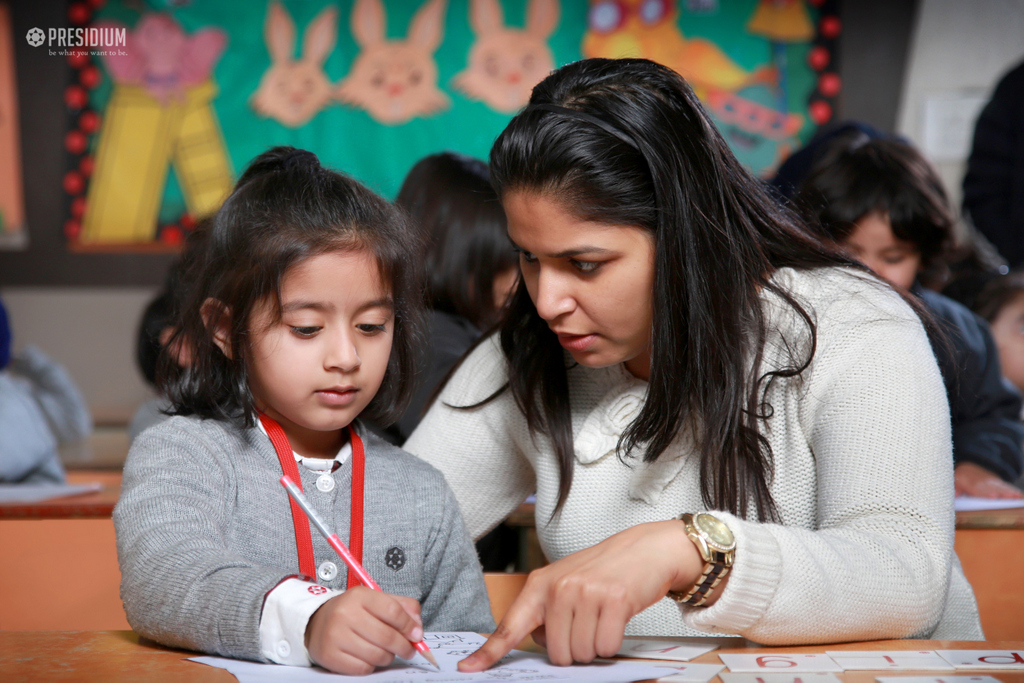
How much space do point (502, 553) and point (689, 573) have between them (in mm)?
1326

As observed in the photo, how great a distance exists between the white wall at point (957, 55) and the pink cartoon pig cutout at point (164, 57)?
8.85 feet

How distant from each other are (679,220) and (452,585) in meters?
0.48

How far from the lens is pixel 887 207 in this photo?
192 centimetres

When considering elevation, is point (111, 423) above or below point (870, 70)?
below

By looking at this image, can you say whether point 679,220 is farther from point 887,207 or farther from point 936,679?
point 887,207

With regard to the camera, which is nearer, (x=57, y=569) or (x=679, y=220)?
(x=679, y=220)

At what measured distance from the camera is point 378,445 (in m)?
1.11

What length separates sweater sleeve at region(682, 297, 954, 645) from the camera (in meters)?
0.79

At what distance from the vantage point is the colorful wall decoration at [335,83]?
3574 millimetres

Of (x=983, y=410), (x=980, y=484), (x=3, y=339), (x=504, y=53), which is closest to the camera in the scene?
(x=980, y=484)

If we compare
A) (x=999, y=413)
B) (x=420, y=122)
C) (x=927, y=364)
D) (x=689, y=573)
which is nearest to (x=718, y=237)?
(x=927, y=364)

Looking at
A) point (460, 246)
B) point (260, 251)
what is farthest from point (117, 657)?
point (460, 246)

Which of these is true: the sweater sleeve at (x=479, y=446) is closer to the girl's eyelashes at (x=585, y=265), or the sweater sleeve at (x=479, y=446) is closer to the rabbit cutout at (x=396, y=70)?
the girl's eyelashes at (x=585, y=265)

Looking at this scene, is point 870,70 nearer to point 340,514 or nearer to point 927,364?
point 927,364
